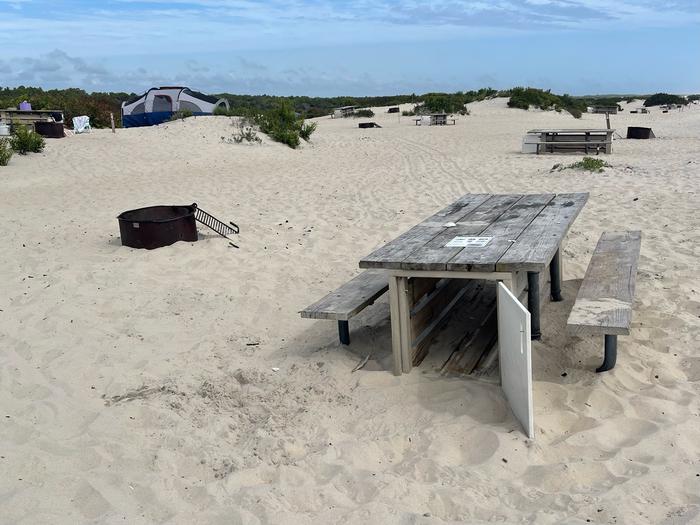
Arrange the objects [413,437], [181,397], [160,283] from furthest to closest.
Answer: [160,283] → [181,397] → [413,437]

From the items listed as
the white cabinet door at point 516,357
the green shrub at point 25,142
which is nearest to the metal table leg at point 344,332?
the white cabinet door at point 516,357

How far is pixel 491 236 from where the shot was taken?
12.9ft

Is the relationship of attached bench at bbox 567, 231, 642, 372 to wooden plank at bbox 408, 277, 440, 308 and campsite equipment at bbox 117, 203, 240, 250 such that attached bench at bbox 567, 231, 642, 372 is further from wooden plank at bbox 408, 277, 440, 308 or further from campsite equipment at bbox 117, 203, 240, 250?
campsite equipment at bbox 117, 203, 240, 250

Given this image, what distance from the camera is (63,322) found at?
4.72 meters

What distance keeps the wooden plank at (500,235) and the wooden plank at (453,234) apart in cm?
5

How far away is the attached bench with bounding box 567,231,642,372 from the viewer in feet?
10.6

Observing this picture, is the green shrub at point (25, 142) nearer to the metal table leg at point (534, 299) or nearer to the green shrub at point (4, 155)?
the green shrub at point (4, 155)

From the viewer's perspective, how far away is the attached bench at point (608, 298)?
3246mm

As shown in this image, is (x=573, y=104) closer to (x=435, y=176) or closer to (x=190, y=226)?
(x=435, y=176)

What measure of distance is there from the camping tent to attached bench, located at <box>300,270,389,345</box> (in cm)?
2279

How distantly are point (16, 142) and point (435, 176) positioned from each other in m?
8.82

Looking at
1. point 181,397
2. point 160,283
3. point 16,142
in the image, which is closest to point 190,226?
point 160,283

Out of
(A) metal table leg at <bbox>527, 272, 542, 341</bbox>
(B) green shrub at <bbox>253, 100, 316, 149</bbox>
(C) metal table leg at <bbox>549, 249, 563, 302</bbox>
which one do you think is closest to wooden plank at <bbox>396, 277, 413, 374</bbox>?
(A) metal table leg at <bbox>527, 272, 542, 341</bbox>

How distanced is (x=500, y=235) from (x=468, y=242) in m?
0.28
